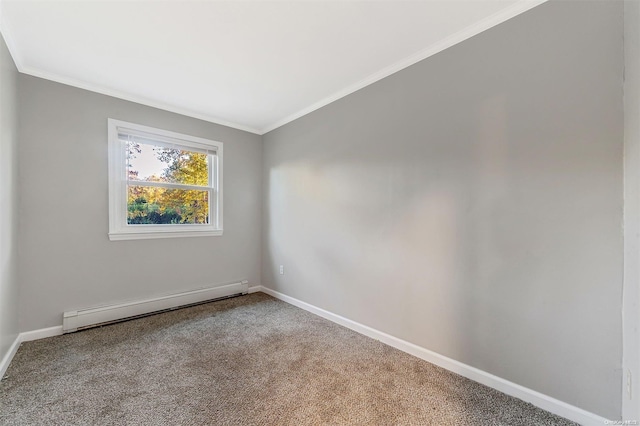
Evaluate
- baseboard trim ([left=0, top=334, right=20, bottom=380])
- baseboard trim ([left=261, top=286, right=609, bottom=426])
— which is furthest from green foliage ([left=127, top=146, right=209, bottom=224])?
baseboard trim ([left=261, top=286, right=609, bottom=426])

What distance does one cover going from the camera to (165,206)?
3211mm

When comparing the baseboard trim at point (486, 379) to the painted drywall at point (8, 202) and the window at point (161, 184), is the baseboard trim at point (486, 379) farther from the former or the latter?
the painted drywall at point (8, 202)

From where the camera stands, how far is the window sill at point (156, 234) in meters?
2.81

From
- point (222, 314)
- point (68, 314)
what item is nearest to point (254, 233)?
point (222, 314)

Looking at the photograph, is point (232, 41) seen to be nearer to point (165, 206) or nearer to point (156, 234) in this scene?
point (165, 206)

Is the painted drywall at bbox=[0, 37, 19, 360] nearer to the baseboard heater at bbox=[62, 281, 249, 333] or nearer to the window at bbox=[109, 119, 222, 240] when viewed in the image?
the baseboard heater at bbox=[62, 281, 249, 333]

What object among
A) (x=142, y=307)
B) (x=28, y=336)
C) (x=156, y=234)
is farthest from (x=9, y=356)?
(x=156, y=234)

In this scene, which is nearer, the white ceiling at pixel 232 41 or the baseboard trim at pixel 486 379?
the baseboard trim at pixel 486 379

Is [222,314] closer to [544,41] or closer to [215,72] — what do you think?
[215,72]

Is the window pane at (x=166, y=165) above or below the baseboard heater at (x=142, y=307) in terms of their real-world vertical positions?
above

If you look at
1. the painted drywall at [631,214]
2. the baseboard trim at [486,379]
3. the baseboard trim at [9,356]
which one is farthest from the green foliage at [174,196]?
the painted drywall at [631,214]

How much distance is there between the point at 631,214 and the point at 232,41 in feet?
8.67

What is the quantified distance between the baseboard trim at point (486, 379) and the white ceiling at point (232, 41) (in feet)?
7.82

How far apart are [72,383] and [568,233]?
3315mm
